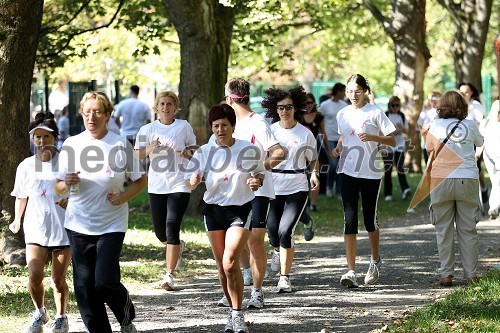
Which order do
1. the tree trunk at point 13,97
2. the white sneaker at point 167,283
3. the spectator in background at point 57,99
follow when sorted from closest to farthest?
the white sneaker at point 167,283, the tree trunk at point 13,97, the spectator in background at point 57,99

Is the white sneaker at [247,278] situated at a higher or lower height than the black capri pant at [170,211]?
lower

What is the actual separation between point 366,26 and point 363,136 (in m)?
26.1

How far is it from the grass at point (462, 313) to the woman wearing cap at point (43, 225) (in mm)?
2774

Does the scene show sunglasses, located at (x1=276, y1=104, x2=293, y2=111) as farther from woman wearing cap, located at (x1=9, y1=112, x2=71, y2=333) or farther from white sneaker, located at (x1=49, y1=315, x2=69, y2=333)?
white sneaker, located at (x1=49, y1=315, x2=69, y2=333)

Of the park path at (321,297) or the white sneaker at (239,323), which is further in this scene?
the park path at (321,297)

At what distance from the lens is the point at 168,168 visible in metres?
12.0

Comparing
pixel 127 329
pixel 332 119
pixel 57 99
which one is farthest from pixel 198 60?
pixel 57 99

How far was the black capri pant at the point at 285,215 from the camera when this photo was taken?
11.4 m

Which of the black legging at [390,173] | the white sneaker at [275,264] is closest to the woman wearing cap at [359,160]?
the white sneaker at [275,264]

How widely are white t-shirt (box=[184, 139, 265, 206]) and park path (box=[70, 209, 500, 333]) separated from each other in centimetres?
112

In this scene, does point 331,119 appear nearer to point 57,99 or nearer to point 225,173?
point 57,99

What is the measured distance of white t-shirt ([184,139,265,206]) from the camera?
30.5ft

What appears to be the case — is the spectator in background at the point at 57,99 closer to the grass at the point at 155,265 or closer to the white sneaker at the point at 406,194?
the grass at the point at 155,265

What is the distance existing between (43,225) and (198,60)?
9482mm
